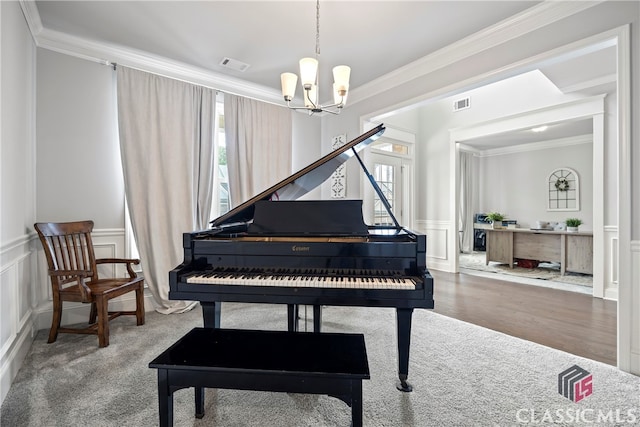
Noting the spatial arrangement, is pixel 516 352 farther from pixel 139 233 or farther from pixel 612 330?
pixel 139 233

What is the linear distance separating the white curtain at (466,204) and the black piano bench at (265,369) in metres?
7.59

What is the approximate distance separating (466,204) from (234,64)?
7.00 metres

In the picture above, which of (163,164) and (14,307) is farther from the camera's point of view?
(163,164)

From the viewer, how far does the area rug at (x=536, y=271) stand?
15.8 feet

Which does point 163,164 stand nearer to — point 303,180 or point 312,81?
point 303,180

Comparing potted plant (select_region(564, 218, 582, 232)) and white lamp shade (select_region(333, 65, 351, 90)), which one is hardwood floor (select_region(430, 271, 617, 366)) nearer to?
potted plant (select_region(564, 218, 582, 232))

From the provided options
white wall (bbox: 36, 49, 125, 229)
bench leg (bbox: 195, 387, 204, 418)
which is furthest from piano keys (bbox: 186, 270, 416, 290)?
white wall (bbox: 36, 49, 125, 229)

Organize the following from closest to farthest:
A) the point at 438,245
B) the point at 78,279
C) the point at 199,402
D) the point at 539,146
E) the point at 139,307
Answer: the point at 199,402 < the point at 78,279 < the point at 139,307 < the point at 438,245 < the point at 539,146

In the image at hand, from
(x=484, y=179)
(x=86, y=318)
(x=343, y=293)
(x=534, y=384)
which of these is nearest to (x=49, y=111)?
(x=86, y=318)

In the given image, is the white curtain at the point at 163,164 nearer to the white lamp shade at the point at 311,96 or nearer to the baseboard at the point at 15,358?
the baseboard at the point at 15,358

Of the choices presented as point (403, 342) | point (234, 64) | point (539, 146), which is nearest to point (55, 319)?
point (403, 342)

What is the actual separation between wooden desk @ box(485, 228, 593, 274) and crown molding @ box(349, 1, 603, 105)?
13.5 feet

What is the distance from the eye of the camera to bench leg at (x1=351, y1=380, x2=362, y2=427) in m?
1.17

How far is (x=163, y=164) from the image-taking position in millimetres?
3213
